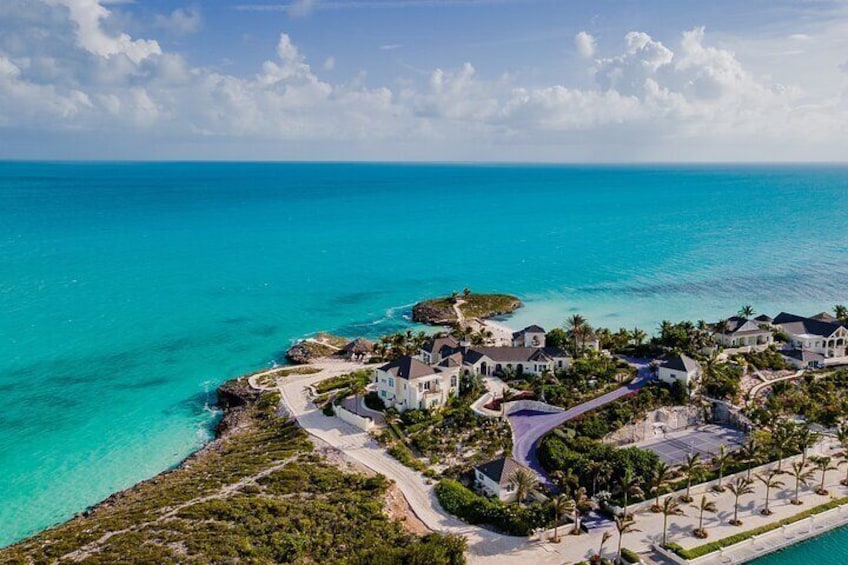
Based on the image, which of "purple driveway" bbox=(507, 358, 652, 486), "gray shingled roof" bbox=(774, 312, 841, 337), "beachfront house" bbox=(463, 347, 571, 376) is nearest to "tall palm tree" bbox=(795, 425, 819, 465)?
"purple driveway" bbox=(507, 358, 652, 486)

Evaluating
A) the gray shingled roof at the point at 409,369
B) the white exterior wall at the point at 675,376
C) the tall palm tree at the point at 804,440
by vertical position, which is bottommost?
the tall palm tree at the point at 804,440

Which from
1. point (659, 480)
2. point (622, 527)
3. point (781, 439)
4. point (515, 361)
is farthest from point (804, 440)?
point (515, 361)

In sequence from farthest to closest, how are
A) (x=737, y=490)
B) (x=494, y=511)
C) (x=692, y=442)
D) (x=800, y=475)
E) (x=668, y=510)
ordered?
(x=692, y=442) → (x=800, y=475) → (x=737, y=490) → (x=494, y=511) → (x=668, y=510)

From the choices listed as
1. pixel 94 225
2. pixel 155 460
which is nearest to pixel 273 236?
pixel 94 225

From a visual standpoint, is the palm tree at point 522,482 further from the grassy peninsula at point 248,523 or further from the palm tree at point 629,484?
the grassy peninsula at point 248,523

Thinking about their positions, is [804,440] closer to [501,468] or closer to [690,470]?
[690,470]

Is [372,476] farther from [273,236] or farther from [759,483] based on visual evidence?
[273,236]

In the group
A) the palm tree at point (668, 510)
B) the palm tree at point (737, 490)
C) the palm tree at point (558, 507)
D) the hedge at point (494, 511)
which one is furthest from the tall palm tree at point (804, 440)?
the hedge at point (494, 511)
